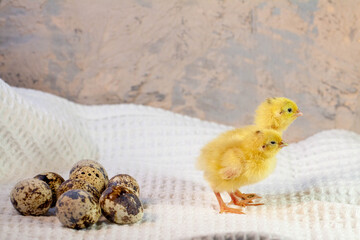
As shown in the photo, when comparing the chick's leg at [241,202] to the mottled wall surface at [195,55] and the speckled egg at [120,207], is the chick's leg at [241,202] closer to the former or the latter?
the speckled egg at [120,207]

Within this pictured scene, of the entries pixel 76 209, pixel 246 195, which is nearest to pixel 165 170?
pixel 246 195

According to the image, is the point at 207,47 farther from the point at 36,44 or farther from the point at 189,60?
the point at 36,44

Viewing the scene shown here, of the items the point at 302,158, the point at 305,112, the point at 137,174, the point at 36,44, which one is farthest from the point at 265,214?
the point at 36,44

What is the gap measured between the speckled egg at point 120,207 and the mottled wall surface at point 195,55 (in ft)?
3.06

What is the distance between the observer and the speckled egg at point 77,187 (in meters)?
1.13

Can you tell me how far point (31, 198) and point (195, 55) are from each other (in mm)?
1032

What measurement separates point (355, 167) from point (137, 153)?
72 cm

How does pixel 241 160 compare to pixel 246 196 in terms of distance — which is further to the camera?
pixel 246 196

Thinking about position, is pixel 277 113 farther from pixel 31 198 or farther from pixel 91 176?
pixel 31 198

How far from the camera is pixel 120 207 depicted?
1065mm

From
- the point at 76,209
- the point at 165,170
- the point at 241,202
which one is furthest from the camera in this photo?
the point at 165,170

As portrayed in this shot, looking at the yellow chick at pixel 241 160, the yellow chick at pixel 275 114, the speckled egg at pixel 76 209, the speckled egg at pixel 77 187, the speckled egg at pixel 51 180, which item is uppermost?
the yellow chick at pixel 275 114

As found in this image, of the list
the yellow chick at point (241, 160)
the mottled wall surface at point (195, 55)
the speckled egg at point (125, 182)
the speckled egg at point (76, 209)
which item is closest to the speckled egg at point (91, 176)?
the speckled egg at point (125, 182)

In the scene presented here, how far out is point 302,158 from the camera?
Answer: 1736 mm
